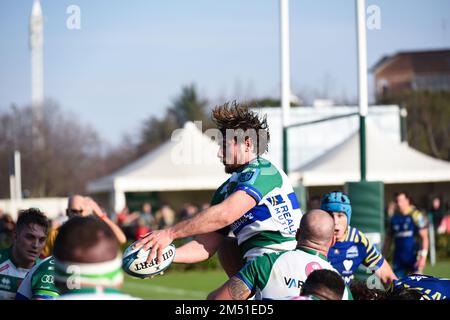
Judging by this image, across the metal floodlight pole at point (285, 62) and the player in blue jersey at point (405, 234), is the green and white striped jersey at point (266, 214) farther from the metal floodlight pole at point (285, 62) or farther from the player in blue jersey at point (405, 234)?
the metal floodlight pole at point (285, 62)

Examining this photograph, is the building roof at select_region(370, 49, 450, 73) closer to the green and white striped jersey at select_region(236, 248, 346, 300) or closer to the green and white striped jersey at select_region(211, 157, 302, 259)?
the green and white striped jersey at select_region(211, 157, 302, 259)

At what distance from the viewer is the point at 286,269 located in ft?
16.9

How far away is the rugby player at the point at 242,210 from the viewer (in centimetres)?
554

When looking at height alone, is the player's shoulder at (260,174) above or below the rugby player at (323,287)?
above

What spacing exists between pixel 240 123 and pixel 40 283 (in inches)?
73.2

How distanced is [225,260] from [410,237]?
7.98m

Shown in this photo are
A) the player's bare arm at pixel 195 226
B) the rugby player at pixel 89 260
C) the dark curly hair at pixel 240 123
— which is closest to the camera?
the rugby player at pixel 89 260

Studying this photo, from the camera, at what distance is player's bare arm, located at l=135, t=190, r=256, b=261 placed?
546 centimetres

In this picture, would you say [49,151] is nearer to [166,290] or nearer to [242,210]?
[166,290]

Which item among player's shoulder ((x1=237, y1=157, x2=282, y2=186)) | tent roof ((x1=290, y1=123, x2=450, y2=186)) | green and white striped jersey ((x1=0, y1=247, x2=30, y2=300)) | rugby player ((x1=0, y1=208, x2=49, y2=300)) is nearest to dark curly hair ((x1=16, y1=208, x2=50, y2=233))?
rugby player ((x1=0, y1=208, x2=49, y2=300))

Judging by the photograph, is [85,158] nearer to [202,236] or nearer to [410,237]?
[410,237]

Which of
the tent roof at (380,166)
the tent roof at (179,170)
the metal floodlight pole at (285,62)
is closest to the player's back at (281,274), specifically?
the metal floodlight pole at (285,62)

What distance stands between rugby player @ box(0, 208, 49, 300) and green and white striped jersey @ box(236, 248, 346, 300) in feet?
6.19
